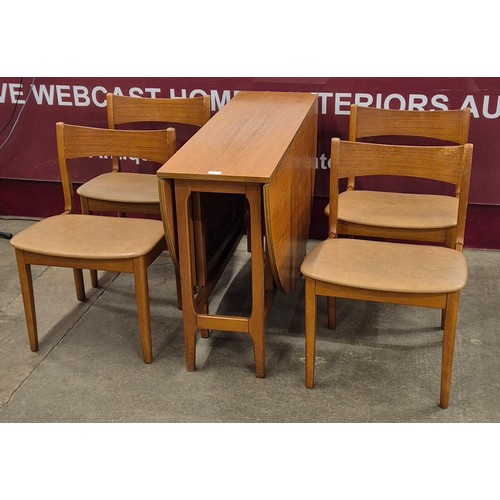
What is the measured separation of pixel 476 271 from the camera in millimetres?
3729

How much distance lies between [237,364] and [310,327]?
433mm

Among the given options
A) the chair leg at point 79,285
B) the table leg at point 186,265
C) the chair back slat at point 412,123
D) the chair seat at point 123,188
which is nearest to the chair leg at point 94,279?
the chair leg at point 79,285

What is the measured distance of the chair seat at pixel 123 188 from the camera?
330cm

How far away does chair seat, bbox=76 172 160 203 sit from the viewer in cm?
330

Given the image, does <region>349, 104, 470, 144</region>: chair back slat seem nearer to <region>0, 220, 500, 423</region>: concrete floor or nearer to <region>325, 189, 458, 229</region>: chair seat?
<region>325, 189, 458, 229</region>: chair seat

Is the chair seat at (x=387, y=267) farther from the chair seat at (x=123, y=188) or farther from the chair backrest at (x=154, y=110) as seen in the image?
the chair backrest at (x=154, y=110)

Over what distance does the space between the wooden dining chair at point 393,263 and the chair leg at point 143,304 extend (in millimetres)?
651

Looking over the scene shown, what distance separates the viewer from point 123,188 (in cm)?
341

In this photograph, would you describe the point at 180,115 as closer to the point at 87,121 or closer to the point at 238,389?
the point at 87,121

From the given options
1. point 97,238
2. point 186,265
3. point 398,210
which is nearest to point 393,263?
point 398,210

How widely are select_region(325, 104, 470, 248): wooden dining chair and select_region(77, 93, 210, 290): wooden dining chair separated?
0.79m

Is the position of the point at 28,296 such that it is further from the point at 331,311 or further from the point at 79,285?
the point at 331,311

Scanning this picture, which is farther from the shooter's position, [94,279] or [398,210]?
[94,279]

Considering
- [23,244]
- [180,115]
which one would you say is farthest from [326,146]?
[23,244]
